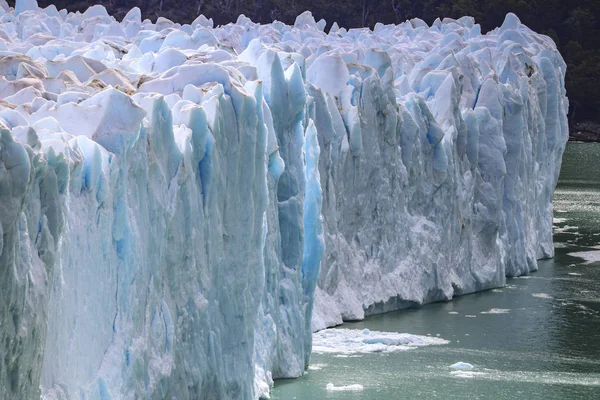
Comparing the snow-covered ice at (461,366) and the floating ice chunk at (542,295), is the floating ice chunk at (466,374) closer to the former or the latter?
the snow-covered ice at (461,366)

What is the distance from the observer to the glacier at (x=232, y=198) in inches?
270

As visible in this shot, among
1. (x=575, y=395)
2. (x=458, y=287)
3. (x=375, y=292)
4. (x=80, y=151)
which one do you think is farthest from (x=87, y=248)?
(x=458, y=287)

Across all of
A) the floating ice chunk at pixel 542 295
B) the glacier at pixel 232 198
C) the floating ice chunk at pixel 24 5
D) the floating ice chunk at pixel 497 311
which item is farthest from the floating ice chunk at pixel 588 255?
the floating ice chunk at pixel 24 5

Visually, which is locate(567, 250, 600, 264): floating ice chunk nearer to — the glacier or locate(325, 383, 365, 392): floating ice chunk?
the glacier

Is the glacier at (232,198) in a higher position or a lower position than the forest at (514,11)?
lower

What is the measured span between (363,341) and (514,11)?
4153cm

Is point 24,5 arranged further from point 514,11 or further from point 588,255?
point 514,11

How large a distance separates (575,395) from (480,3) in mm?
43334

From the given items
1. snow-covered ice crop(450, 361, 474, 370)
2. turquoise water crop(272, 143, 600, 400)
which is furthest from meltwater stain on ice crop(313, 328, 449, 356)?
snow-covered ice crop(450, 361, 474, 370)

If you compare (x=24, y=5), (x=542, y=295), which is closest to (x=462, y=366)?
(x=542, y=295)

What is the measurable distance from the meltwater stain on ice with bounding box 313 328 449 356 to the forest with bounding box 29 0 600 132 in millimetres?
38337

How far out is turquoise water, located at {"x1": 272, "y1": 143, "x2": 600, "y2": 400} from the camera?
1064cm

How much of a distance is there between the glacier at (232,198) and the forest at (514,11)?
1250 inches

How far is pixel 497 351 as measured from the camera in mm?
12414
